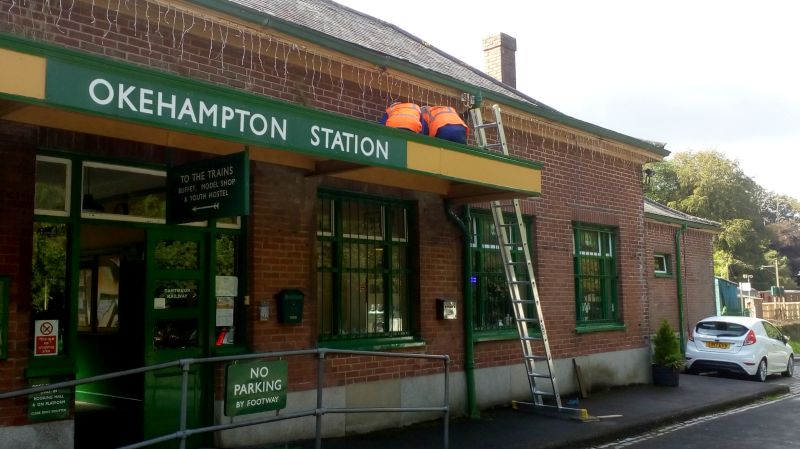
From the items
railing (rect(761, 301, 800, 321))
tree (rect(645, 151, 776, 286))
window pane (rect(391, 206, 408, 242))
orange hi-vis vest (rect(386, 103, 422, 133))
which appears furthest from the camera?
tree (rect(645, 151, 776, 286))

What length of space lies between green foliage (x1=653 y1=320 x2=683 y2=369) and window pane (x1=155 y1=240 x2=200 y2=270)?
9197mm

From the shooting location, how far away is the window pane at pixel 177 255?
7270mm

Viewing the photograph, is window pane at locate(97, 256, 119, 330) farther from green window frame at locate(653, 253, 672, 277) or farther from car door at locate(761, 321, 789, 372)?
green window frame at locate(653, 253, 672, 277)

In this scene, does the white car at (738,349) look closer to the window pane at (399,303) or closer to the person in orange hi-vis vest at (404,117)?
the window pane at (399,303)

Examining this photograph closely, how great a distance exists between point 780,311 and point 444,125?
24074mm

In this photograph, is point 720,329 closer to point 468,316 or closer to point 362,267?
point 468,316

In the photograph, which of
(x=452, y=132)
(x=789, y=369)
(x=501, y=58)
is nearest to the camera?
(x=452, y=132)

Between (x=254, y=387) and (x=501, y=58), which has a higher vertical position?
(x=501, y=58)

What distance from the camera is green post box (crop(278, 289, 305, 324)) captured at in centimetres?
782

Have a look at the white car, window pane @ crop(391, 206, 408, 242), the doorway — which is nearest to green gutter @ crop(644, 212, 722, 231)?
the white car

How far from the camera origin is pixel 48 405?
20.1ft

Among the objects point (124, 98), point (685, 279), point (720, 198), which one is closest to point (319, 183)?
point (124, 98)

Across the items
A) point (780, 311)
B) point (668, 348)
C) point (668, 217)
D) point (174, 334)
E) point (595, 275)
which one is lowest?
point (668, 348)

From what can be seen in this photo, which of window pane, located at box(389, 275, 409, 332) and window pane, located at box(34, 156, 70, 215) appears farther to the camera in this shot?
window pane, located at box(389, 275, 409, 332)
